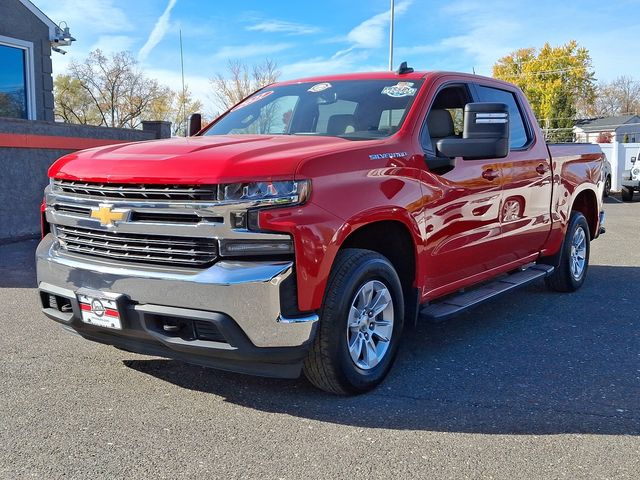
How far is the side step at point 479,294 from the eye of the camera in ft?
14.5

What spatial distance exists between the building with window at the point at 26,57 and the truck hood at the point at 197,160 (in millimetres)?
11612

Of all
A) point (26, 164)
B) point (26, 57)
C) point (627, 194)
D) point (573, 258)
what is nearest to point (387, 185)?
point (573, 258)

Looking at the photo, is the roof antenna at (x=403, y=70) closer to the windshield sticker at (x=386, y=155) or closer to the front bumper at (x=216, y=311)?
the windshield sticker at (x=386, y=155)

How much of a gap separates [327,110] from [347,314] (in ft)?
6.11

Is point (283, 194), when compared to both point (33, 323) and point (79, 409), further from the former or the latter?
point (33, 323)

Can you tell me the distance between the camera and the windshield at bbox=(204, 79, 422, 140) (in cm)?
446

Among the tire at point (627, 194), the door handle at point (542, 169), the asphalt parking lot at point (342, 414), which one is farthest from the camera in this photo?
the tire at point (627, 194)

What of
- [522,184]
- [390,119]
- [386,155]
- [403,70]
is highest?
[403,70]

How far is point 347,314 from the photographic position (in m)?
3.58

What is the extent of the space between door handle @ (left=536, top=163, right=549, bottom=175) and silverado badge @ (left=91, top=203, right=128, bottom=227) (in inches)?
145

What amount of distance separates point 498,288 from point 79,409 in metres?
3.29

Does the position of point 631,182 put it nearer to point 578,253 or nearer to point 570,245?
point 578,253

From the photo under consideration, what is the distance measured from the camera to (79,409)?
141 inches

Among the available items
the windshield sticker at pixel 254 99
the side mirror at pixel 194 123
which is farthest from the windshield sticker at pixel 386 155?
the side mirror at pixel 194 123
